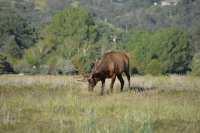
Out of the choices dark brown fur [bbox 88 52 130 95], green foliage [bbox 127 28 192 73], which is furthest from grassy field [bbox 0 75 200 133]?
green foliage [bbox 127 28 192 73]

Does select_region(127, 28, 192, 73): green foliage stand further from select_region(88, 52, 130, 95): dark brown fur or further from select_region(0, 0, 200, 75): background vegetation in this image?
select_region(88, 52, 130, 95): dark brown fur

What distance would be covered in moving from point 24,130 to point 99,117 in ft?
9.24

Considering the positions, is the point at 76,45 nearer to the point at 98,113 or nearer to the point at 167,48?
the point at 167,48

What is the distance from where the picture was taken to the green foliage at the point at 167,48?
76.0 m

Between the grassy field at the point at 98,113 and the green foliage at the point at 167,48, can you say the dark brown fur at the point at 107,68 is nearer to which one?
the grassy field at the point at 98,113

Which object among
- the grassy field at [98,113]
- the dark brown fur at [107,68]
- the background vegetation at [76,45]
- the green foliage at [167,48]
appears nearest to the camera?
the grassy field at [98,113]

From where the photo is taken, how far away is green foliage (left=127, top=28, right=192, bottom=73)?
7600cm

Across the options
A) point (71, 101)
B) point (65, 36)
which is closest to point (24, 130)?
point (71, 101)

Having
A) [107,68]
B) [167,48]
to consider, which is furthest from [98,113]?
[167,48]

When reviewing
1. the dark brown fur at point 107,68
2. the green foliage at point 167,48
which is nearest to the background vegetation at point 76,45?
the green foliage at point 167,48

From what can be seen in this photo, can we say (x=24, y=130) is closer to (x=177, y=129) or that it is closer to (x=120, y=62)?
(x=177, y=129)

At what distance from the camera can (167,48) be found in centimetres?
7769

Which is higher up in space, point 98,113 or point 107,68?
point 98,113

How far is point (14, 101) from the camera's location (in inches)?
661
